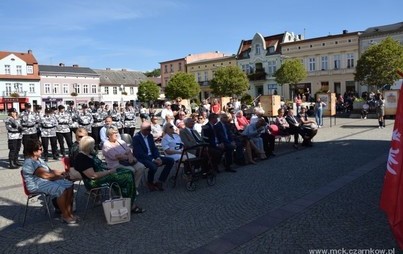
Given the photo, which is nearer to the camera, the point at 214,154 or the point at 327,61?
the point at 214,154

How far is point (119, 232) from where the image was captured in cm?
500

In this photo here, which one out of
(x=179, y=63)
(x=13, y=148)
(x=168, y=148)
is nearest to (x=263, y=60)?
(x=179, y=63)

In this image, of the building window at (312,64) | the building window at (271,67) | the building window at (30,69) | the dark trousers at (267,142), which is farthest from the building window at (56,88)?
the dark trousers at (267,142)

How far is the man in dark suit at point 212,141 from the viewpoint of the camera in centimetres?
832

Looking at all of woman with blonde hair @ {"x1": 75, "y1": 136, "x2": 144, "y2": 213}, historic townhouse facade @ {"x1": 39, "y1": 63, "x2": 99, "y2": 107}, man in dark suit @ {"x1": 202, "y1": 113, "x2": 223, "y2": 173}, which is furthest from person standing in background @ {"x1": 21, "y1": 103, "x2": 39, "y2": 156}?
historic townhouse facade @ {"x1": 39, "y1": 63, "x2": 99, "y2": 107}

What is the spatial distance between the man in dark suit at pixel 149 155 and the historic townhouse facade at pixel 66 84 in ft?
174

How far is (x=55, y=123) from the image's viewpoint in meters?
11.2

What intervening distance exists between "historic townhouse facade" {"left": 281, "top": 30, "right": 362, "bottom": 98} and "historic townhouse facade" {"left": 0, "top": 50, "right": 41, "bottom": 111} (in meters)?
39.1

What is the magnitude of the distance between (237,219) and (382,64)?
2629cm

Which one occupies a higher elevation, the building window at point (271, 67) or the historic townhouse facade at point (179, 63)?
the historic townhouse facade at point (179, 63)

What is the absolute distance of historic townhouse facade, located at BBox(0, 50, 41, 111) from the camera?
53875mm

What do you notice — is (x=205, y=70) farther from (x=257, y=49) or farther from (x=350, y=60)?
→ (x=350, y=60)

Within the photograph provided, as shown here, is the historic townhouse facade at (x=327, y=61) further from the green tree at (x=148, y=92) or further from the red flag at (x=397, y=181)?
the red flag at (x=397, y=181)

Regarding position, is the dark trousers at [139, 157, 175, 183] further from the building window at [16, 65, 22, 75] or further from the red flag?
the building window at [16, 65, 22, 75]
